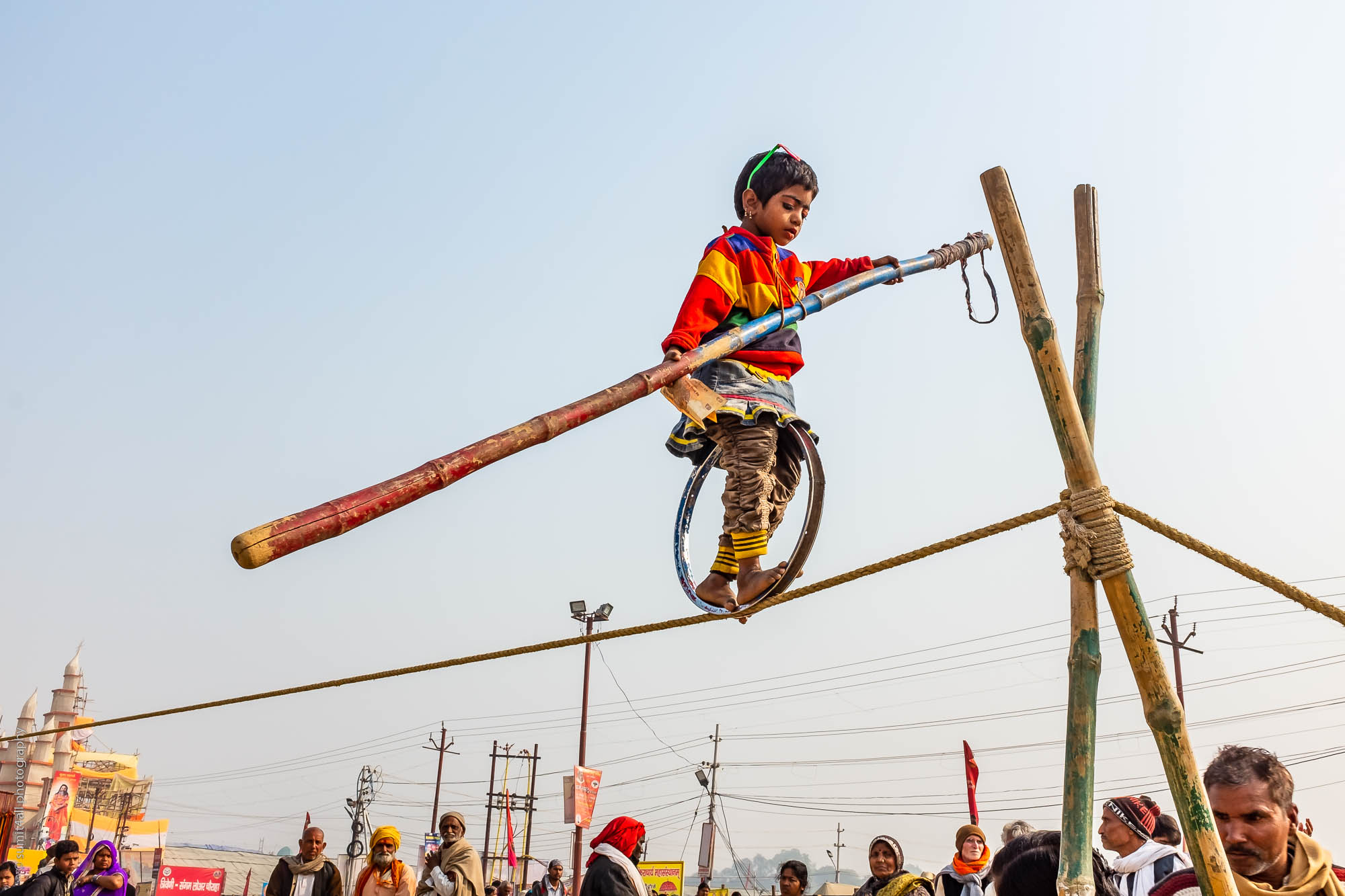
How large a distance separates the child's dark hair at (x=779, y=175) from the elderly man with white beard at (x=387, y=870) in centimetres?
519

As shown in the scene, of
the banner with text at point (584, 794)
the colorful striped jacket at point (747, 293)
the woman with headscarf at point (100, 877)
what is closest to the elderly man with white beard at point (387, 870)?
the woman with headscarf at point (100, 877)

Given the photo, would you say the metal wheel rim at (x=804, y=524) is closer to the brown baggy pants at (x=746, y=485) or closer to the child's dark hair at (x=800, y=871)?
the brown baggy pants at (x=746, y=485)

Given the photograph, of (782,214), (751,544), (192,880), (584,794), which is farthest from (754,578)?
(192,880)

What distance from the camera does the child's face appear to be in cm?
462

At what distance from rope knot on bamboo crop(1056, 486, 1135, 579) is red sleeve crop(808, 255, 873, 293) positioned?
205cm

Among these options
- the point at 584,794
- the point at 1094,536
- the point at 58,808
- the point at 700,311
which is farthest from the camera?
the point at 58,808

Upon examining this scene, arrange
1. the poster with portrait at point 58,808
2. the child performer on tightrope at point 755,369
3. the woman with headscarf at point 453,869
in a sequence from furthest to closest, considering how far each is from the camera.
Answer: the poster with portrait at point 58,808 → the woman with headscarf at point 453,869 → the child performer on tightrope at point 755,369

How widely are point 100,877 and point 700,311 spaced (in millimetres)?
6044

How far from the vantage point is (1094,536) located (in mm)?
2973

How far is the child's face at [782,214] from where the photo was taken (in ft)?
15.2

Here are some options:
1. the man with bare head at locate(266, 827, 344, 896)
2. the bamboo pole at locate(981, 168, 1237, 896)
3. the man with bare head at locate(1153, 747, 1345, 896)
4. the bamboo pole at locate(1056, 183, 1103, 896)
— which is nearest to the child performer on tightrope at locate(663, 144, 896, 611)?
the bamboo pole at locate(981, 168, 1237, 896)

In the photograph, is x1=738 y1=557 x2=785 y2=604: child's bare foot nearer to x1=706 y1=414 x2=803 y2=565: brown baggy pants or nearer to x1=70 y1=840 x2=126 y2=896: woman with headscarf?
x1=706 y1=414 x2=803 y2=565: brown baggy pants

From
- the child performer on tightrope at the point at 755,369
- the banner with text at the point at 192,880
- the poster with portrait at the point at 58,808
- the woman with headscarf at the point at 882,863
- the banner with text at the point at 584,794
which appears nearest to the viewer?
the child performer on tightrope at the point at 755,369

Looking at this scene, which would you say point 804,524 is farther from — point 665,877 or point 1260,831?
point 665,877
